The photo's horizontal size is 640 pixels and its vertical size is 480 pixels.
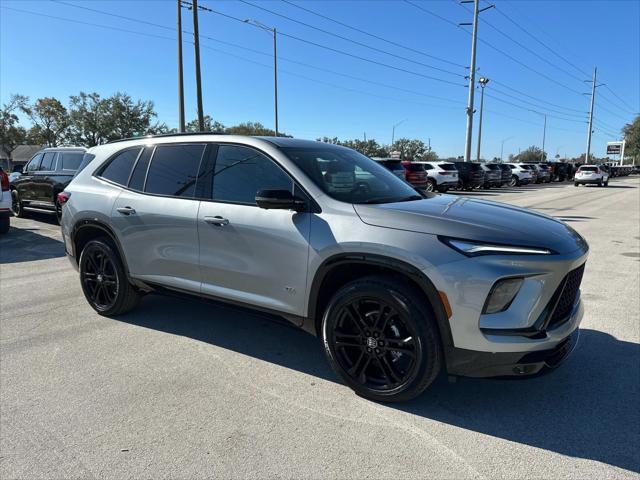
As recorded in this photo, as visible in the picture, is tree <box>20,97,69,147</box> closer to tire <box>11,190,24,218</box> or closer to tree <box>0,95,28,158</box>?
tree <box>0,95,28,158</box>

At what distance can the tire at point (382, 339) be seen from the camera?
291cm

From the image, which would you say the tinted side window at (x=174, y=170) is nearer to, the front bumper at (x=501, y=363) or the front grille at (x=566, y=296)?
the front bumper at (x=501, y=363)

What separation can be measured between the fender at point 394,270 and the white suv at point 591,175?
36628 mm

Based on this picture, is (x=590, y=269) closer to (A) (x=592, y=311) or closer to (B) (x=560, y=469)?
(A) (x=592, y=311)

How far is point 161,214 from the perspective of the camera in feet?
13.6

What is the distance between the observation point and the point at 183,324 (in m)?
4.70

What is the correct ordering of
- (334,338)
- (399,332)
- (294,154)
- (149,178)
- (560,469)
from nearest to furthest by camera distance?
(560,469)
(399,332)
(334,338)
(294,154)
(149,178)

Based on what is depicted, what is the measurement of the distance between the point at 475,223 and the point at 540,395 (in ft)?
4.45

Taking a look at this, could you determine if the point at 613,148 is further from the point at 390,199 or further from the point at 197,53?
the point at 390,199

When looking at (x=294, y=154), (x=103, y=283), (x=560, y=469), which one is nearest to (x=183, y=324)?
(x=103, y=283)

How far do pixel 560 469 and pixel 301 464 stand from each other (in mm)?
1376

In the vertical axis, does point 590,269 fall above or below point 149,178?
below

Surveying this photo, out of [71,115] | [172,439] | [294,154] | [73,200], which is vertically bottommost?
[172,439]

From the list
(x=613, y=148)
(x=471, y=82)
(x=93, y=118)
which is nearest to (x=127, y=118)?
(x=93, y=118)
